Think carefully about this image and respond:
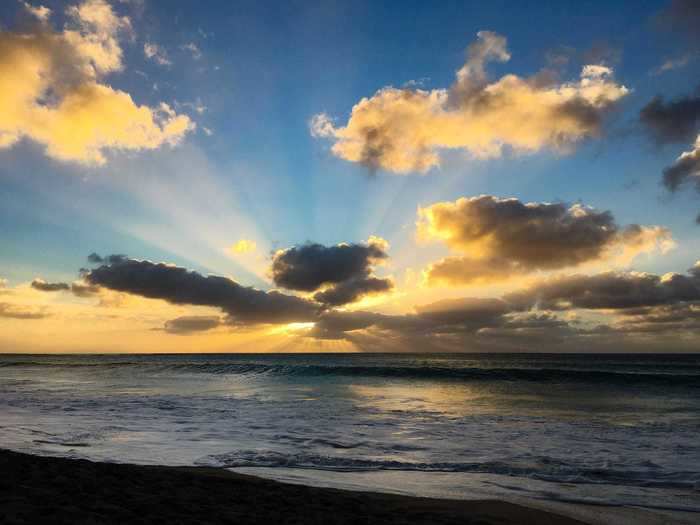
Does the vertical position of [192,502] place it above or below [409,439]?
above

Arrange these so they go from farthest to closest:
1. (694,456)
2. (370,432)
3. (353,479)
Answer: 1. (370,432)
2. (694,456)
3. (353,479)

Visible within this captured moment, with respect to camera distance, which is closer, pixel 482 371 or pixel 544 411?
pixel 544 411

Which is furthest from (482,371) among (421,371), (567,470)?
(567,470)

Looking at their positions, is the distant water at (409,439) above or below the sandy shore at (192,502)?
below

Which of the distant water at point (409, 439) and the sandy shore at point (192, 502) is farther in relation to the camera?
the distant water at point (409, 439)

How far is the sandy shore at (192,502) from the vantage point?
18.6 feet

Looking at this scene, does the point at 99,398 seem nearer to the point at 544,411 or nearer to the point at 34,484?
the point at 34,484

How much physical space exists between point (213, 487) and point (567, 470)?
7.15 meters

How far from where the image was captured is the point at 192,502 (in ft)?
21.6

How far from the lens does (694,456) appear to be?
37.0 ft

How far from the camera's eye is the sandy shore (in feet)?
18.6

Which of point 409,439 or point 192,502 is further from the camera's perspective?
point 409,439

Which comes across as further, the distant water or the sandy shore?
the distant water

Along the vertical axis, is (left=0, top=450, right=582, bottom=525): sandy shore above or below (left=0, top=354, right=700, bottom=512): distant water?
above
